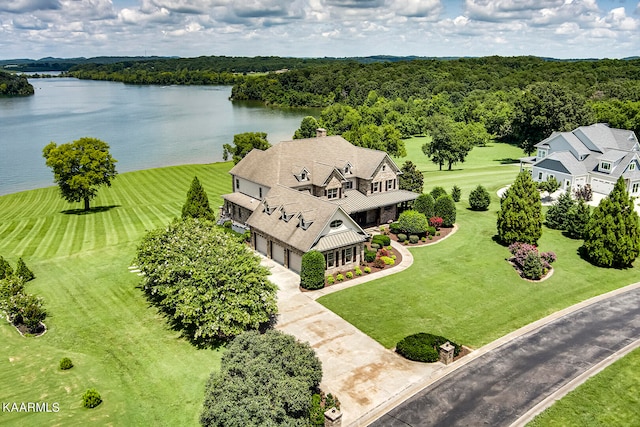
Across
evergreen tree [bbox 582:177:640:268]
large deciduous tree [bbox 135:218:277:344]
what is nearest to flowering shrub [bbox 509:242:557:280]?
evergreen tree [bbox 582:177:640:268]

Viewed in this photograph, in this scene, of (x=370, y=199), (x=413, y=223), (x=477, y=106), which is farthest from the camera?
(x=477, y=106)

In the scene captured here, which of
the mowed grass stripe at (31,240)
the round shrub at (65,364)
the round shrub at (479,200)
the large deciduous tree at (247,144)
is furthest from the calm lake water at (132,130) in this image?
the round shrub at (65,364)

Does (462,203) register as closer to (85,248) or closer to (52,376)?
(85,248)

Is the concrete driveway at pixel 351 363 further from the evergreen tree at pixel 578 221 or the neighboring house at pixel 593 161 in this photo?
the neighboring house at pixel 593 161

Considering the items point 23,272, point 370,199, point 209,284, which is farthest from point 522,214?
point 23,272

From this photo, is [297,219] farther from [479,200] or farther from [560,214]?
[560,214]

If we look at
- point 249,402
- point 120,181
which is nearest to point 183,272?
point 249,402
